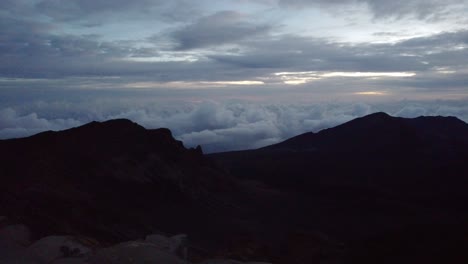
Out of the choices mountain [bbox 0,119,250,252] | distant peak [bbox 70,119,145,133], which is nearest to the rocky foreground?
mountain [bbox 0,119,250,252]

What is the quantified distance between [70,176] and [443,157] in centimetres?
7758

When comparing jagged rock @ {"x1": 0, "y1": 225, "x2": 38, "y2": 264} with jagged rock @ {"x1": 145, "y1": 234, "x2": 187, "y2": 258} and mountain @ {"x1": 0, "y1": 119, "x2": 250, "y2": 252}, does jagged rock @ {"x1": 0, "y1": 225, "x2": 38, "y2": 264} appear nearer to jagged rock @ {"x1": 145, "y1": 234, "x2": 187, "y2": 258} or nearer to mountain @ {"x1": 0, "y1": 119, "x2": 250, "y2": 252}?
mountain @ {"x1": 0, "y1": 119, "x2": 250, "y2": 252}

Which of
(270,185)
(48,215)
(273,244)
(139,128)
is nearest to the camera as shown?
(48,215)

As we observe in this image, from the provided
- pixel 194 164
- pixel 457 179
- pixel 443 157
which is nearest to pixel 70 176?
pixel 194 164

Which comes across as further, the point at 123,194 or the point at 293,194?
the point at 293,194

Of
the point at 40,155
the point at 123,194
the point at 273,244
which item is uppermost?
the point at 40,155

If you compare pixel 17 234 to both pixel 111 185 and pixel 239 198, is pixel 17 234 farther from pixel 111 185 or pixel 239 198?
pixel 239 198

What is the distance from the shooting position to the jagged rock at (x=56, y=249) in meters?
31.8

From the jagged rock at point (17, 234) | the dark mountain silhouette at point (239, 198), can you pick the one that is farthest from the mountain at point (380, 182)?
the jagged rock at point (17, 234)

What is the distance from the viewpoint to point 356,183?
87.0m

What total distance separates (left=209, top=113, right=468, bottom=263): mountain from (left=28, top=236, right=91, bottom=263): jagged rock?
21.9 m

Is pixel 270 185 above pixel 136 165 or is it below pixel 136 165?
below

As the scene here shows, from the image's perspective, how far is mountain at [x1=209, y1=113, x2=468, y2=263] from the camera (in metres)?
40.9

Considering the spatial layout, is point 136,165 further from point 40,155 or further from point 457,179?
point 457,179
